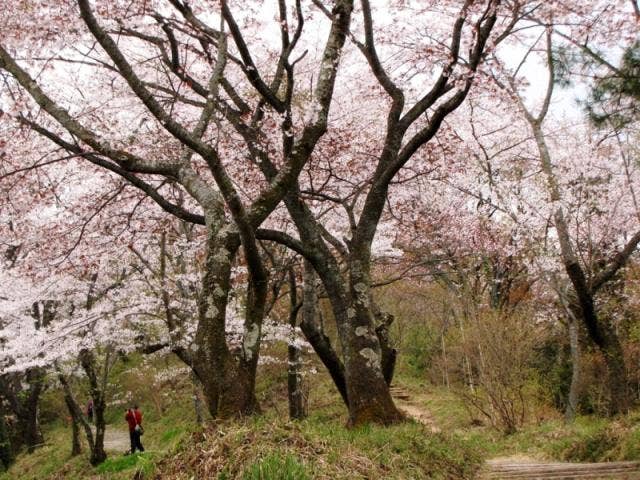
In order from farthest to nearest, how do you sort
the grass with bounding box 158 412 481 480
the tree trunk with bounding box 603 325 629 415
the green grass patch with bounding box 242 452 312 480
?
the tree trunk with bounding box 603 325 629 415
the grass with bounding box 158 412 481 480
the green grass patch with bounding box 242 452 312 480

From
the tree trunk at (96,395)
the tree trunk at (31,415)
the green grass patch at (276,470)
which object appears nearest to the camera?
the green grass patch at (276,470)

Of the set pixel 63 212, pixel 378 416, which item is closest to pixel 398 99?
pixel 378 416

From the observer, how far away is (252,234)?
4.91 metres

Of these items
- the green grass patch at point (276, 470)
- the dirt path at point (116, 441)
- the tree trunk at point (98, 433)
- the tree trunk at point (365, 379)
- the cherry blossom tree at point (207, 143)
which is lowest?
the dirt path at point (116, 441)

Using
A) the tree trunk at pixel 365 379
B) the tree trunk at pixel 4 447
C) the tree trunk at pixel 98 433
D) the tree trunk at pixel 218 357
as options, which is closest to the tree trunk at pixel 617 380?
the tree trunk at pixel 365 379

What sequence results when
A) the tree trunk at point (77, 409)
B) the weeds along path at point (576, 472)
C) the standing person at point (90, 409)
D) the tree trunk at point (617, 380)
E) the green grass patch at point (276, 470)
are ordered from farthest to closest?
the standing person at point (90, 409), the tree trunk at point (77, 409), the tree trunk at point (617, 380), the weeds along path at point (576, 472), the green grass patch at point (276, 470)

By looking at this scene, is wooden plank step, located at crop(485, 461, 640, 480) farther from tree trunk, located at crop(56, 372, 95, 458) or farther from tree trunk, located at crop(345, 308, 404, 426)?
tree trunk, located at crop(56, 372, 95, 458)

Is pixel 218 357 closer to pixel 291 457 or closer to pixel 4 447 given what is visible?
pixel 291 457

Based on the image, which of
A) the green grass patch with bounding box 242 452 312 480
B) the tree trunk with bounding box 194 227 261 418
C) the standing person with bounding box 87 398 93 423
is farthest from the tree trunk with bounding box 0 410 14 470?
the green grass patch with bounding box 242 452 312 480

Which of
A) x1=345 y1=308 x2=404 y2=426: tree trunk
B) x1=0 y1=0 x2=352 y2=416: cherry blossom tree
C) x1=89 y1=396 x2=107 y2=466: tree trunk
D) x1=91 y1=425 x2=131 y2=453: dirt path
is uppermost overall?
x1=0 y1=0 x2=352 y2=416: cherry blossom tree

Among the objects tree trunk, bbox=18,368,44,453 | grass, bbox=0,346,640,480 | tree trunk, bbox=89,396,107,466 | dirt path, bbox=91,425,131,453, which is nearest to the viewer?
grass, bbox=0,346,640,480

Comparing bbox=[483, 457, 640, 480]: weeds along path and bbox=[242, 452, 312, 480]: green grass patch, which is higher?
bbox=[242, 452, 312, 480]: green grass patch

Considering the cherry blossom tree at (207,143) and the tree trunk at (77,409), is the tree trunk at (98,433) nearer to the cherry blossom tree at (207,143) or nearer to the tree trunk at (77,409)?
the tree trunk at (77,409)

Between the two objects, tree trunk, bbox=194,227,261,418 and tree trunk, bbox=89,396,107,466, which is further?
tree trunk, bbox=89,396,107,466
